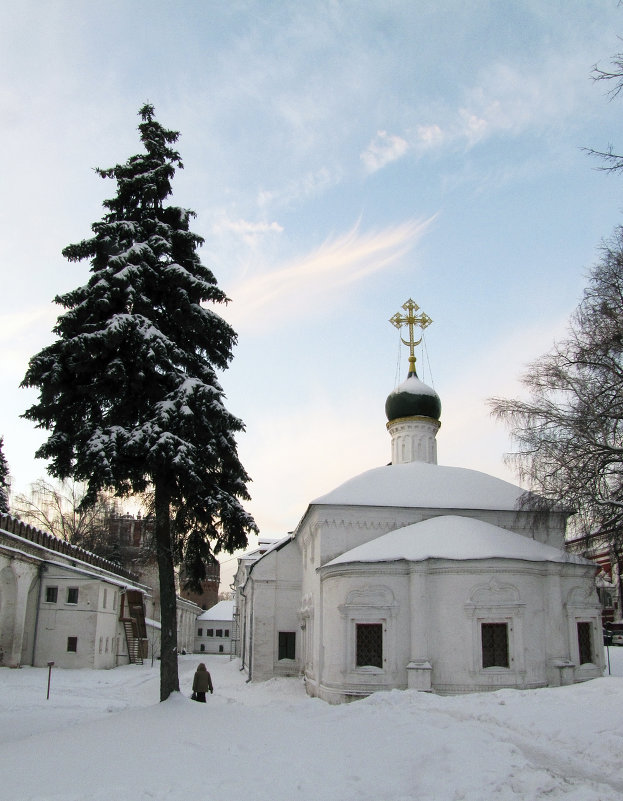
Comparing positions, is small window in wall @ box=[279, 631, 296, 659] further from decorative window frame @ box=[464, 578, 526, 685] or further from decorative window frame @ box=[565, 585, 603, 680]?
decorative window frame @ box=[565, 585, 603, 680]

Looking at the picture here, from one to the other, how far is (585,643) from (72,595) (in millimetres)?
21417

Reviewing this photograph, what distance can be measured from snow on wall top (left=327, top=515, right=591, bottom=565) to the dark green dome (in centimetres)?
739

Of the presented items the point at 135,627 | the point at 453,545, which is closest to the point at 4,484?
the point at 135,627

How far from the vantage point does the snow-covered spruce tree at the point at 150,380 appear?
14.7m

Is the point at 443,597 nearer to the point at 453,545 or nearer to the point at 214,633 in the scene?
the point at 453,545

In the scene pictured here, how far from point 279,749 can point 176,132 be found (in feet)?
47.2

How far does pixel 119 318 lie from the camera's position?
49.1 feet

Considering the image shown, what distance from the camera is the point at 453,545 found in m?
20.3

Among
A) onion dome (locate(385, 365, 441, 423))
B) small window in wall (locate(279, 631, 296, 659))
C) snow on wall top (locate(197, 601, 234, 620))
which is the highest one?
onion dome (locate(385, 365, 441, 423))

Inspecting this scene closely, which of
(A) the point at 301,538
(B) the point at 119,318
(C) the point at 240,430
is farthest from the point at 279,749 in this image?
(A) the point at 301,538

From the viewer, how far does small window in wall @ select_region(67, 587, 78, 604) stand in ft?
98.8

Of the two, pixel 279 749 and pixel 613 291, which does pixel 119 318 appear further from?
pixel 613 291

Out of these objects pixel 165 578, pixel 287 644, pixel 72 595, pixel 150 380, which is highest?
pixel 150 380

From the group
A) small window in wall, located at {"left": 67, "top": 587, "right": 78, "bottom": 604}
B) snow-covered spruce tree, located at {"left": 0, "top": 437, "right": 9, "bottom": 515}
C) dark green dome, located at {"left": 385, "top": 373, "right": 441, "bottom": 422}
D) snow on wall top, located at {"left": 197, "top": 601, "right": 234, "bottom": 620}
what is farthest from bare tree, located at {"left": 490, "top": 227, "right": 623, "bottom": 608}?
snow on wall top, located at {"left": 197, "top": 601, "right": 234, "bottom": 620}
